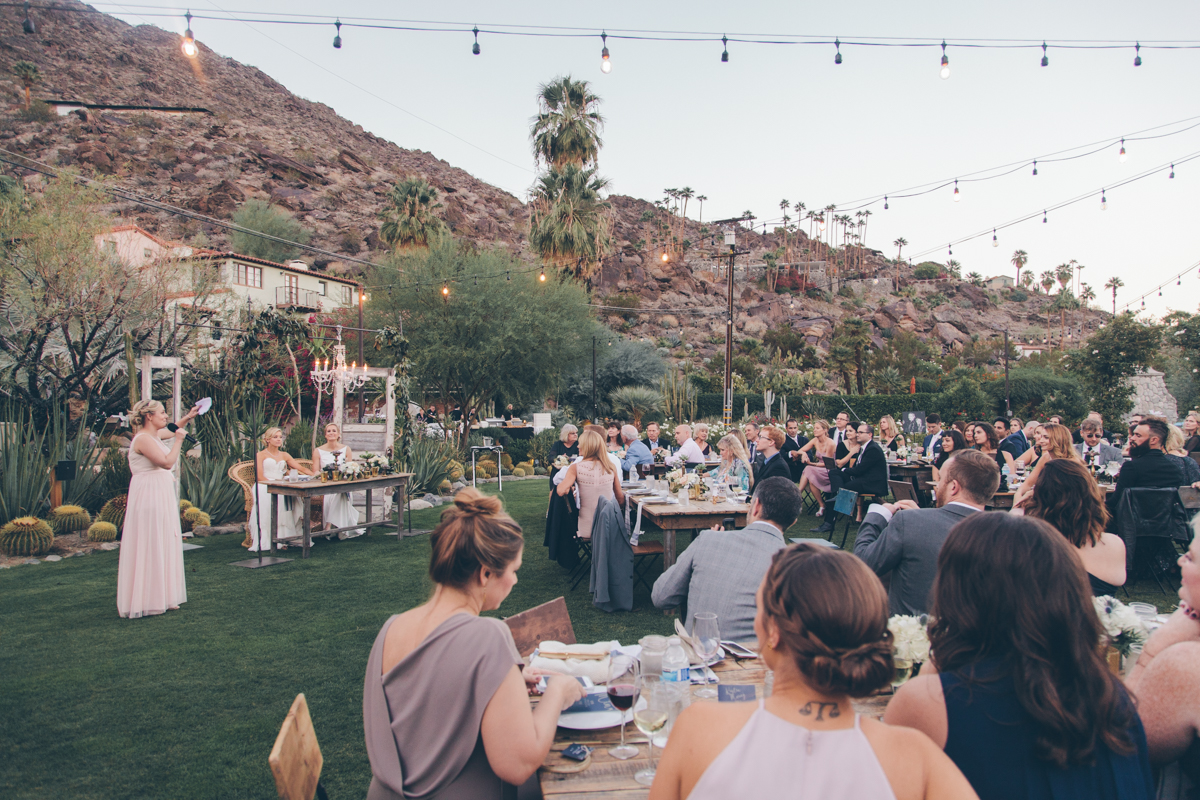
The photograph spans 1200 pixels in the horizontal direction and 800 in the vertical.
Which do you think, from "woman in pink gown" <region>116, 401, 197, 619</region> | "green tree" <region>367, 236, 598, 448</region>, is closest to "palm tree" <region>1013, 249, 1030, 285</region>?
"green tree" <region>367, 236, 598, 448</region>

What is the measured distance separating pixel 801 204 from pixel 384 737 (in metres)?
77.1

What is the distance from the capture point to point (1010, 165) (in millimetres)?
12328

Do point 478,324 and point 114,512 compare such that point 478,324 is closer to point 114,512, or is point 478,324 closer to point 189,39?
point 114,512

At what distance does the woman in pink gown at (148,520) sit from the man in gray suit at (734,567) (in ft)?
15.2

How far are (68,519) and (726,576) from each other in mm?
9610

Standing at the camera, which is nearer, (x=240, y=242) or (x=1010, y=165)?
(x=1010, y=165)

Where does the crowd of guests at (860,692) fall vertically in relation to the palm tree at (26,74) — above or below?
below

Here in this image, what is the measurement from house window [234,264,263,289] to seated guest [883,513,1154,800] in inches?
1275

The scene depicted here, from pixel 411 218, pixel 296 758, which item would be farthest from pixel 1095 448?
pixel 411 218

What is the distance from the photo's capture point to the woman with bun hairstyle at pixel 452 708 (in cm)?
166

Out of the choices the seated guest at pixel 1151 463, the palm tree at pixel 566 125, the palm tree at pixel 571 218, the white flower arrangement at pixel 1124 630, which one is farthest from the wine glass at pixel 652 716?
the palm tree at pixel 566 125

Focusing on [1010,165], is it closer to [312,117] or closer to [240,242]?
[240,242]

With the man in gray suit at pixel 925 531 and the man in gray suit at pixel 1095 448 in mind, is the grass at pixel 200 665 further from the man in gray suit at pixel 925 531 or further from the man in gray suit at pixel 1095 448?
the man in gray suit at pixel 1095 448

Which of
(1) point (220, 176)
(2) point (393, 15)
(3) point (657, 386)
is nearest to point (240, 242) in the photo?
(1) point (220, 176)
